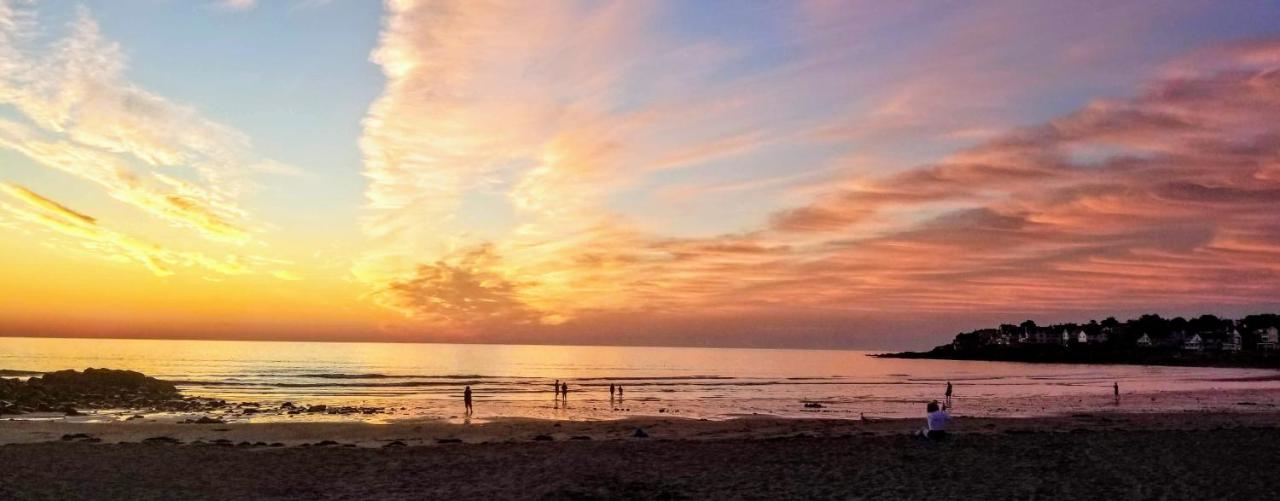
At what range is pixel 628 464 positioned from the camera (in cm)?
1995

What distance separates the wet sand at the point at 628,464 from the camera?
16141mm

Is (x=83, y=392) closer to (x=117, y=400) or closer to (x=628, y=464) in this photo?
(x=117, y=400)

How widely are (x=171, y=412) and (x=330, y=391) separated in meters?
22.4

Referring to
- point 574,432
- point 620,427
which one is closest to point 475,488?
point 574,432

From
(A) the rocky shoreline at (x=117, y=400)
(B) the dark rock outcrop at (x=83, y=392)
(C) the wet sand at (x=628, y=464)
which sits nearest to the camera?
(C) the wet sand at (x=628, y=464)

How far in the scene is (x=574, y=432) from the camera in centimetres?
3102

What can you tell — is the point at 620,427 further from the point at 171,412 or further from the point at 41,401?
the point at 41,401

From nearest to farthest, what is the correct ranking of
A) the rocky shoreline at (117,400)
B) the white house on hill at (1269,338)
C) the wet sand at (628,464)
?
the wet sand at (628,464) < the rocky shoreline at (117,400) < the white house on hill at (1269,338)

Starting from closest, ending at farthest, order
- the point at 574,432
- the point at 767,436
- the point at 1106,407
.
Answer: the point at 767,436 → the point at 574,432 → the point at 1106,407

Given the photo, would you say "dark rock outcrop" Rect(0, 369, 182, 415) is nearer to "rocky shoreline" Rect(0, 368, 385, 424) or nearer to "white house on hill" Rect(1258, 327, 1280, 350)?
"rocky shoreline" Rect(0, 368, 385, 424)

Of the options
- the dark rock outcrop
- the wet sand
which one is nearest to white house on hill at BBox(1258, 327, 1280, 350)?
the wet sand

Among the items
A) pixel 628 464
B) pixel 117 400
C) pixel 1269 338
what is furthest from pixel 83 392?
pixel 1269 338

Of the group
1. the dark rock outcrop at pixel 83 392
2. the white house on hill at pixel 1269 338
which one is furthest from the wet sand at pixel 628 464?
the white house on hill at pixel 1269 338

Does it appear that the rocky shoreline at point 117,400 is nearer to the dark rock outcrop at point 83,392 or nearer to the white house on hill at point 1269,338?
the dark rock outcrop at point 83,392
